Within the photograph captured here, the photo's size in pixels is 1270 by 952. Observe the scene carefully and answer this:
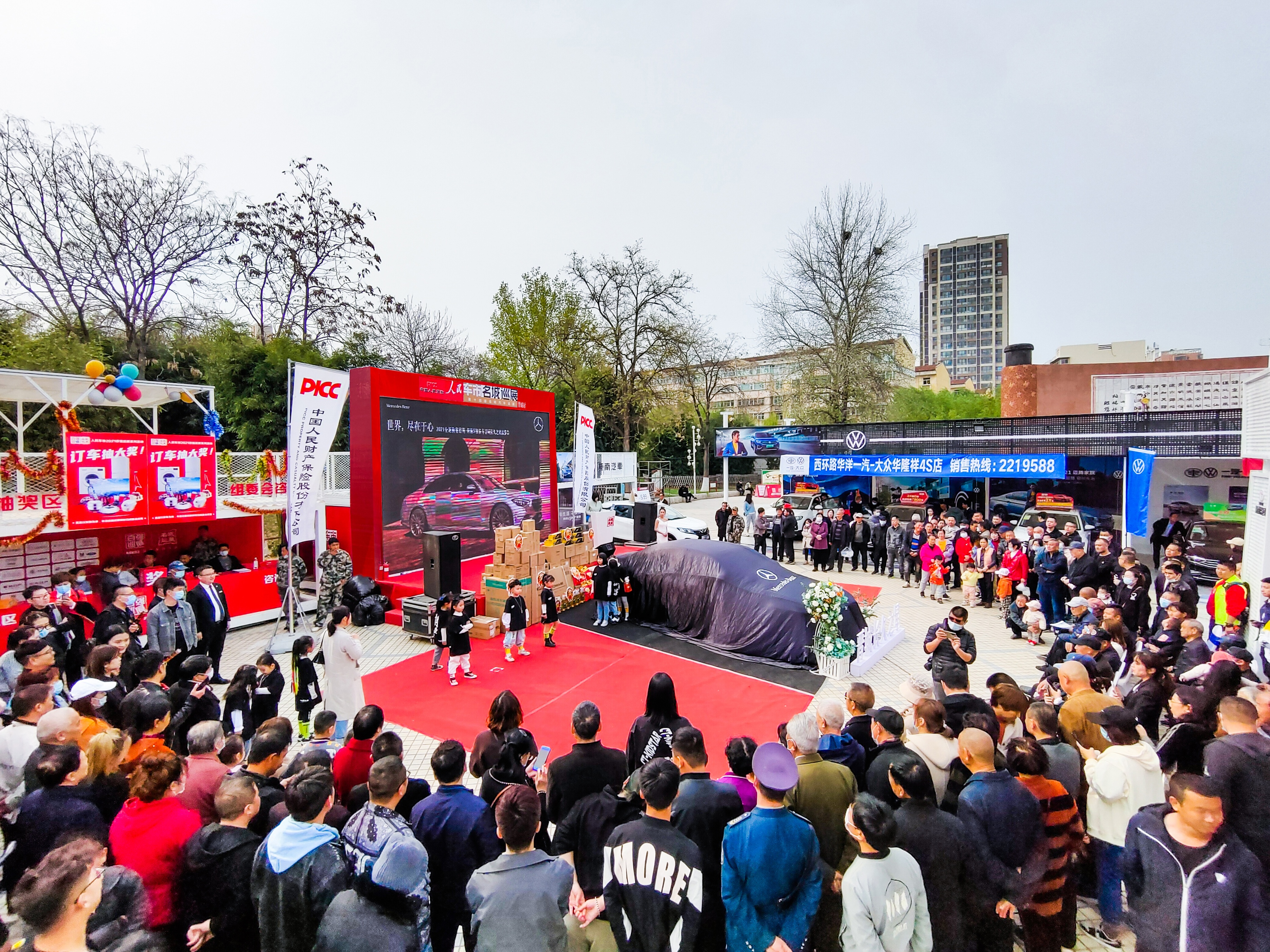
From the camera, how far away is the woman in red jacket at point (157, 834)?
2586 millimetres

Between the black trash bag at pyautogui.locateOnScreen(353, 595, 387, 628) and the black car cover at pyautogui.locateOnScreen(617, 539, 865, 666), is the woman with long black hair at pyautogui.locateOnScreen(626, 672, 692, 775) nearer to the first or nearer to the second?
the black car cover at pyautogui.locateOnScreen(617, 539, 865, 666)

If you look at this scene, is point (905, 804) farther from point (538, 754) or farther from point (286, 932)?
point (286, 932)

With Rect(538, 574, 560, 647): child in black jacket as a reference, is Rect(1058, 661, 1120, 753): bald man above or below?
above

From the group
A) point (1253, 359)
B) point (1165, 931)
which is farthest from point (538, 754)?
point (1253, 359)

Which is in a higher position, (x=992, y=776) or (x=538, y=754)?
(x=992, y=776)

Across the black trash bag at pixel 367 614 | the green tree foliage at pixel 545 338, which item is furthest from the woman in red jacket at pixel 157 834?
the green tree foliage at pixel 545 338

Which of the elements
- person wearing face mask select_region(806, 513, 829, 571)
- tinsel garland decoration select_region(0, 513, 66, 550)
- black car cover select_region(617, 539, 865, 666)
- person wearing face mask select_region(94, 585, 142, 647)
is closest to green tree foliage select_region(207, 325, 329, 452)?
tinsel garland decoration select_region(0, 513, 66, 550)

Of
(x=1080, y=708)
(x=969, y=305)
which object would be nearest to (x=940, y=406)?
(x=1080, y=708)

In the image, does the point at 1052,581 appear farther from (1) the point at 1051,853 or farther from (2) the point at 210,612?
(2) the point at 210,612

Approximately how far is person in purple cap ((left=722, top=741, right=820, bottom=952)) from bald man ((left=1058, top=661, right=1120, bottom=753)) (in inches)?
90.1

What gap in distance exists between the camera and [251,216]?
77.4 ft

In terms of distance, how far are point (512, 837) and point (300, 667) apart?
449 centimetres

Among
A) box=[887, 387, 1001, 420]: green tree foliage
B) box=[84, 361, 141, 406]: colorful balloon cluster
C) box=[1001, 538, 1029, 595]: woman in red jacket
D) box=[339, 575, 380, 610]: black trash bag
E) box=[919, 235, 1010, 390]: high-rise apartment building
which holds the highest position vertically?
box=[919, 235, 1010, 390]: high-rise apartment building

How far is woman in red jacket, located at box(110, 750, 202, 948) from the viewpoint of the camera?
2586 millimetres
